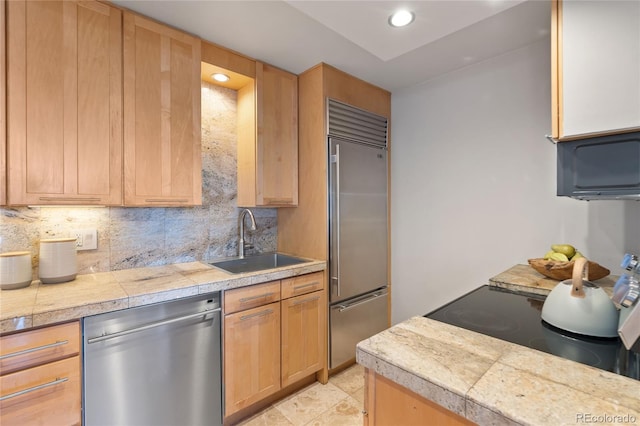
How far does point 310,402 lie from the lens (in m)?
1.99

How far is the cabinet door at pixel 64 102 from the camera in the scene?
1320 mm

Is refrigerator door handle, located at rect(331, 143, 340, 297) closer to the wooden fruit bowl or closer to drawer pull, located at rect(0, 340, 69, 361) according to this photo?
the wooden fruit bowl

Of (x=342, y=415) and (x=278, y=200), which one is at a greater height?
(x=278, y=200)

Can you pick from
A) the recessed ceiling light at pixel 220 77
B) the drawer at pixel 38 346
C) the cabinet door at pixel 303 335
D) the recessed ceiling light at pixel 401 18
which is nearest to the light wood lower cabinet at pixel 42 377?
the drawer at pixel 38 346

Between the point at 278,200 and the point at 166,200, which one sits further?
the point at 278,200

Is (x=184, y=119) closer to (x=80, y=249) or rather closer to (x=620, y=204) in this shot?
(x=80, y=249)

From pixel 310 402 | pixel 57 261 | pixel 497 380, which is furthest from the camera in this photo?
pixel 310 402

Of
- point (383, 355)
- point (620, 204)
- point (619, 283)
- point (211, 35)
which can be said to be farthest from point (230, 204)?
point (620, 204)

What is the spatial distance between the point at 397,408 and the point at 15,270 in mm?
1787

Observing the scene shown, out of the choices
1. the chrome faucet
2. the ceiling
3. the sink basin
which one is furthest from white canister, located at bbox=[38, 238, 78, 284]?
the ceiling

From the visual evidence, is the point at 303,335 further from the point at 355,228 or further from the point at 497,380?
the point at 497,380

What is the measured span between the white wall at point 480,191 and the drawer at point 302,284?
3.10 ft

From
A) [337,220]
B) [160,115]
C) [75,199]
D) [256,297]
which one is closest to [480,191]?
[337,220]

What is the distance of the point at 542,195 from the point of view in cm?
195
